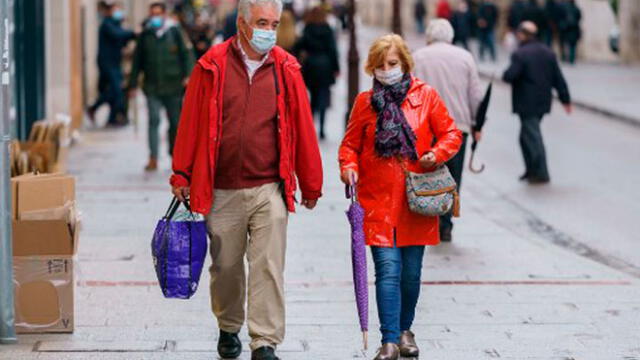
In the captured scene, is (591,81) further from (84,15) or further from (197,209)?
(197,209)

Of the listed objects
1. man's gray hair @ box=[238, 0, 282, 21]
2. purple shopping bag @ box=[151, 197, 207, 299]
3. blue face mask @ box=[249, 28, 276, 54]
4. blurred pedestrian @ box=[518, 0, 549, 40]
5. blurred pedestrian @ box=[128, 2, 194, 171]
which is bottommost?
blurred pedestrian @ box=[518, 0, 549, 40]

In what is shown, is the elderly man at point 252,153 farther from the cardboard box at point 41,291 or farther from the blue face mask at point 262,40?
the cardboard box at point 41,291

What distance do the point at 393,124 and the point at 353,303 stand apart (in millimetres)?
1941

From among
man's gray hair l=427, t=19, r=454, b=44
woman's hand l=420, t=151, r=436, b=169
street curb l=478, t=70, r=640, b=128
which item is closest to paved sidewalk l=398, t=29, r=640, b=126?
street curb l=478, t=70, r=640, b=128

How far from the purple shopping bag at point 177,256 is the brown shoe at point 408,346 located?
3.75 feet

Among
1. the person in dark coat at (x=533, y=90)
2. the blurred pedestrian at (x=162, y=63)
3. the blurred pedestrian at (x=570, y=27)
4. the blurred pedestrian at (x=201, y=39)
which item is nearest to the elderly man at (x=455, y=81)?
the person in dark coat at (x=533, y=90)

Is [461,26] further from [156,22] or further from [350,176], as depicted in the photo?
[350,176]

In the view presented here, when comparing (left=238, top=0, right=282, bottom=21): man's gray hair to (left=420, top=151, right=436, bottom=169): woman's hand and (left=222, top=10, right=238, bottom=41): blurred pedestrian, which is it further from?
(left=222, top=10, right=238, bottom=41): blurred pedestrian

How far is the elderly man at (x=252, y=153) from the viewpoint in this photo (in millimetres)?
7066

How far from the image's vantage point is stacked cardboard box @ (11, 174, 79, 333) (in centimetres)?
791

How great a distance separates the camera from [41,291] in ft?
26.1

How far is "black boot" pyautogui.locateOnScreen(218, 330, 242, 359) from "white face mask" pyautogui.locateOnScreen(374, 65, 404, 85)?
1.45 meters

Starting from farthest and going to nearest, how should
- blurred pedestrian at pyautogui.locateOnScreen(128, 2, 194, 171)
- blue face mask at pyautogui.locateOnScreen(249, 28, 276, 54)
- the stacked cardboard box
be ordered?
blurred pedestrian at pyautogui.locateOnScreen(128, 2, 194, 171)
the stacked cardboard box
blue face mask at pyautogui.locateOnScreen(249, 28, 276, 54)

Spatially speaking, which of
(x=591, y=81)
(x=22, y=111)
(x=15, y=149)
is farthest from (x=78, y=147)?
(x=591, y=81)
